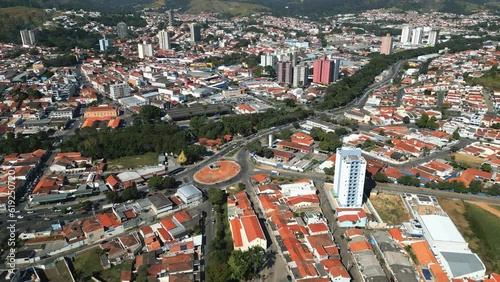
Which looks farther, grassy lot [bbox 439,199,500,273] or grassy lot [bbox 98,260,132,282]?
grassy lot [bbox 439,199,500,273]

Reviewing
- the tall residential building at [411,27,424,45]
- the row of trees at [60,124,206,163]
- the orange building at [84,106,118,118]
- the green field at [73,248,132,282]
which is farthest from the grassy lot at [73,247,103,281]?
the tall residential building at [411,27,424,45]

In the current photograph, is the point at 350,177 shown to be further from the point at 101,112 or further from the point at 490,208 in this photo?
the point at 101,112

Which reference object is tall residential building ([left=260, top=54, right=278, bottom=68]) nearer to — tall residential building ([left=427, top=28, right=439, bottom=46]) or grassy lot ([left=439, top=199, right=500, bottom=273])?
tall residential building ([left=427, top=28, right=439, bottom=46])

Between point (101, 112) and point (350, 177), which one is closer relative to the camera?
point (350, 177)

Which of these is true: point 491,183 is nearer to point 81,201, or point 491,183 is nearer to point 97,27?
point 81,201

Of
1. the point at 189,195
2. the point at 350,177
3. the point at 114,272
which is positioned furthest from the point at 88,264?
the point at 350,177

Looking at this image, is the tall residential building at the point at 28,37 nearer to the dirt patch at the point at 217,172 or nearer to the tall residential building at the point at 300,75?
the tall residential building at the point at 300,75

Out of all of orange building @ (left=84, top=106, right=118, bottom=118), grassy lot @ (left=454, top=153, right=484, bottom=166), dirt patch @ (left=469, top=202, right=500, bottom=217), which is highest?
orange building @ (left=84, top=106, right=118, bottom=118)

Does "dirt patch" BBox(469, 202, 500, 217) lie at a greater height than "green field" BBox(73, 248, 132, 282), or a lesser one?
greater
